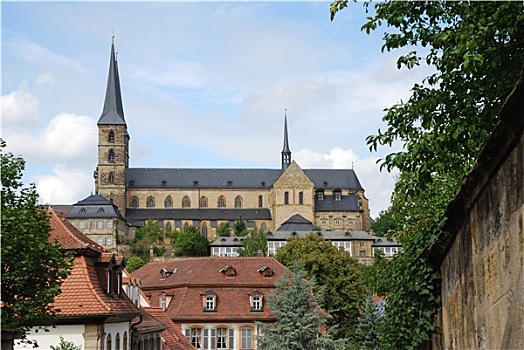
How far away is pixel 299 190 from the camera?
15925cm

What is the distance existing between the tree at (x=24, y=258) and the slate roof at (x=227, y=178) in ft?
493

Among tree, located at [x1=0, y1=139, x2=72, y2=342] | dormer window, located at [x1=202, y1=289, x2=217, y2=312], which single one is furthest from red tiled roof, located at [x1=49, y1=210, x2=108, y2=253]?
dormer window, located at [x1=202, y1=289, x2=217, y2=312]

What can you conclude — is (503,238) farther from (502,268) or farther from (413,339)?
(413,339)

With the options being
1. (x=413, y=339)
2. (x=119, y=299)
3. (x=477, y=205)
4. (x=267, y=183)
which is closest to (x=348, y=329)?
(x=119, y=299)

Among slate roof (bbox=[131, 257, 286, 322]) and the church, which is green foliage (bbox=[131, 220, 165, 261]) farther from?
slate roof (bbox=[131, 257, 286, 322])

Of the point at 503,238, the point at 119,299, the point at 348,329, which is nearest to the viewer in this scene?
the point at 503,238

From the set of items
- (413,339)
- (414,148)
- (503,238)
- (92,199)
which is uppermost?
(92,199)

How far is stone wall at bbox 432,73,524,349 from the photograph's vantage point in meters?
5.42

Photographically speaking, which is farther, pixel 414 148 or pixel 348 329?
pixel 348 329

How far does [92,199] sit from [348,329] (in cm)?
9984

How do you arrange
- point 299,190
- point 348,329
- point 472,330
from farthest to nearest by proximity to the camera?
point 299,190 → point 348,329 → point 472,330

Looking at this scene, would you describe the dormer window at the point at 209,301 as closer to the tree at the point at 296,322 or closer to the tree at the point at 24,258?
the tree at the point at 296,322

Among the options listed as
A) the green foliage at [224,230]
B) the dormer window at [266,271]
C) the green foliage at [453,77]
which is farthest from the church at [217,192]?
the green foliage at [453,77]

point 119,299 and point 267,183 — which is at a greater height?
point 267,183
